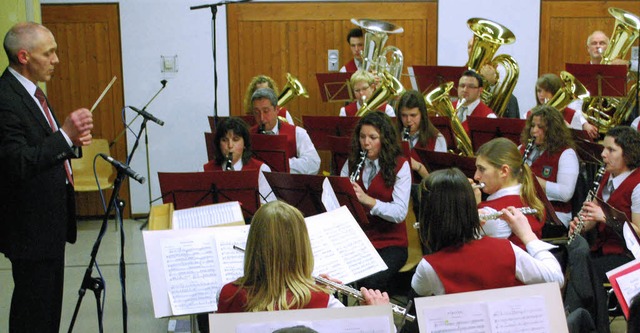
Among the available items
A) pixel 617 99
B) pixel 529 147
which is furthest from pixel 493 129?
pixel 617 99

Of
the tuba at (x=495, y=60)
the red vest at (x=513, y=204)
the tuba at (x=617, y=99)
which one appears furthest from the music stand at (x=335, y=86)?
the red vest at (x=513, y=204)

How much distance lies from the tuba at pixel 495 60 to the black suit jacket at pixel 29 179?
4238 millimetres

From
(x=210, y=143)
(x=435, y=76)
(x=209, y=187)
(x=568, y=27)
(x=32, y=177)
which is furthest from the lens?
(x=568, y=27)

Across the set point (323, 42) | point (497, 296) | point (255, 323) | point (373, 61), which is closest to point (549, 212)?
point (497, 296)

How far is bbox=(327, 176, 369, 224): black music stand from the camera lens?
3811 millimetres

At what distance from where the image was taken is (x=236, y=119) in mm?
4801

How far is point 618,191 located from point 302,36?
172 inches

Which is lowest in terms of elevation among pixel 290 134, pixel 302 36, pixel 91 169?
pixel 91 169

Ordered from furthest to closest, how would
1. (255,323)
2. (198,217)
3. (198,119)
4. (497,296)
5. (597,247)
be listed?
(198,119)
(597,247)
(198,217)
(497,296)
(255,323)

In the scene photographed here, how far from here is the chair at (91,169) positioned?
7363mm

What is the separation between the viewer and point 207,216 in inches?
139

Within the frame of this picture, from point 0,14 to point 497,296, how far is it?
5.14 m

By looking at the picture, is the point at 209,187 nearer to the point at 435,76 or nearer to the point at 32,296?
the point at 32,296

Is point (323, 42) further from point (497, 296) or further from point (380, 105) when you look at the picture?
point (497, 296)
